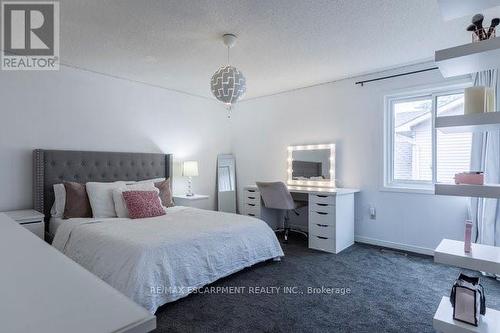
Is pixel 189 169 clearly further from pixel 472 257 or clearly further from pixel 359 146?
pixel 472 257

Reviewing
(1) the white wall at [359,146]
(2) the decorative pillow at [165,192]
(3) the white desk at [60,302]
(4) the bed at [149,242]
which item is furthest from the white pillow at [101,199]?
(1) the white wall at [359,146]

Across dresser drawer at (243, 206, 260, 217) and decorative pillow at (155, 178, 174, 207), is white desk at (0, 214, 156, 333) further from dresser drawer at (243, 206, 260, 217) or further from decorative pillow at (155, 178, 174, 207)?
Result: dresser drawer at (243, 206, 260, 217)

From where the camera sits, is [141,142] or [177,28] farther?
[141,142]

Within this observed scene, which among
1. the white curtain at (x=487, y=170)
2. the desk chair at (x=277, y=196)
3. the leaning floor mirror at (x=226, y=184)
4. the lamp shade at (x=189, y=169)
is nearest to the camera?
the white curtain at (x=487, y=170)

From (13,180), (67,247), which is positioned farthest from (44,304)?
(13,180)

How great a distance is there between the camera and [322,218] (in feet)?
11.4

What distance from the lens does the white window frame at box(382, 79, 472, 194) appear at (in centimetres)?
325

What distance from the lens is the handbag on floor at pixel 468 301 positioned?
1.34 meters

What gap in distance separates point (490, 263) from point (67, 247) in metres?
3.09

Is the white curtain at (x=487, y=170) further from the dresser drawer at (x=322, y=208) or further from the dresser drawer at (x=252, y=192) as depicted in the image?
the dresser drawer at (x=252, y=192)

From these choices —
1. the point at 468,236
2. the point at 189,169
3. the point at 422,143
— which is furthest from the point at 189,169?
the point at 468,236

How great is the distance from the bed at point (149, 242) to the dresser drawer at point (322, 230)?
0.71 metres

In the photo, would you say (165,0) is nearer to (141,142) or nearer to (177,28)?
(177,28)

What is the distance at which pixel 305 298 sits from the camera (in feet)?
7.53
